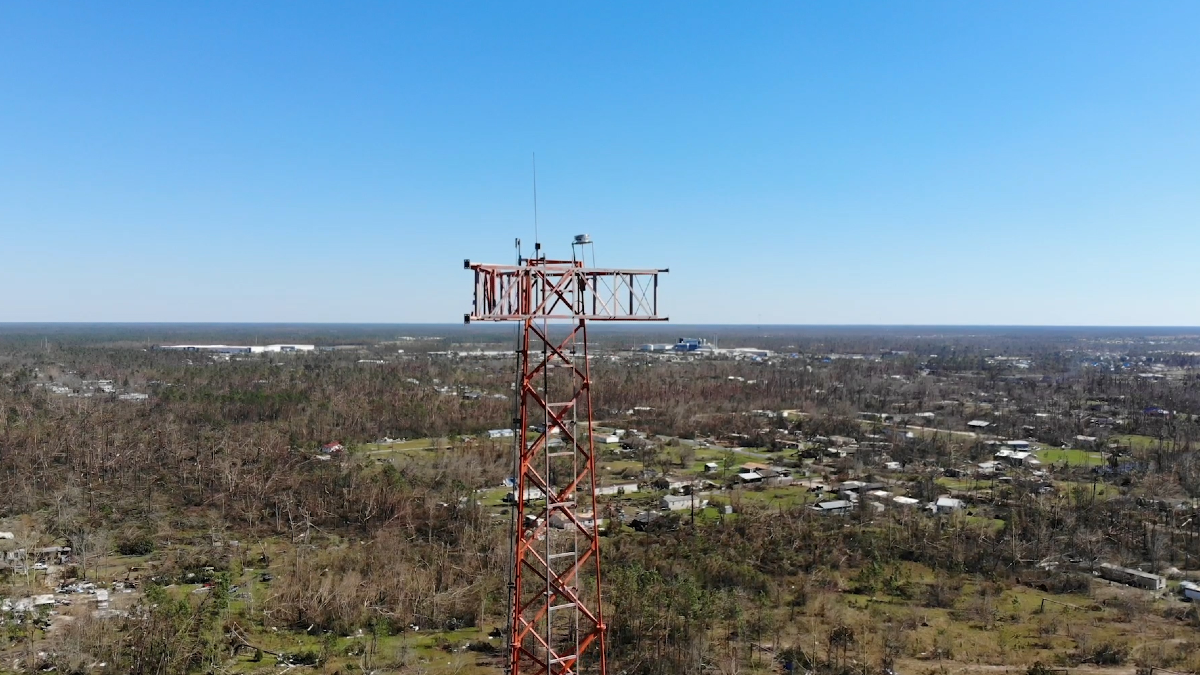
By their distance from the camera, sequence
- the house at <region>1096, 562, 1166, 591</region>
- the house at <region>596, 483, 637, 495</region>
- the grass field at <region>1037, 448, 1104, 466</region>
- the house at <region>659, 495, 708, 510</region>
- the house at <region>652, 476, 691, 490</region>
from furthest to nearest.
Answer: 1. the grass field at <region>1037, 448, 1104, 466</region>
2. the house at <region>652, 476, 691, 490</region>
3. the house at <region>596, 483, 637, 495</region>
4. the house at <region>659, 495, 708, 510</region>
5. the house at <region>1096, 562, 1166, 591</region>

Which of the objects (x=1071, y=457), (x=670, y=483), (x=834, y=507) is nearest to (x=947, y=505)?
(x=834, y=507)

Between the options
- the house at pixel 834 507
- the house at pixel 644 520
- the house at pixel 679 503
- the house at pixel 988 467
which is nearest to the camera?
the house at pixel 644 520

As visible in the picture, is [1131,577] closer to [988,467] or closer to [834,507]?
[834,507]

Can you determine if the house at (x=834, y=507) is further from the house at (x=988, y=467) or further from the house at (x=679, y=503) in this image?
the house at (x=988, y=467)

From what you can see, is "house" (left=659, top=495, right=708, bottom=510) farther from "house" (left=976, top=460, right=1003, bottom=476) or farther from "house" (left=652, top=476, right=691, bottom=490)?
"house" (left=976, top=460, right=1003, bottom=476)

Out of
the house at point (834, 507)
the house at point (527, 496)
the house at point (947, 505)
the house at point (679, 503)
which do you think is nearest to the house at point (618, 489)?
the house at point (679, 503)

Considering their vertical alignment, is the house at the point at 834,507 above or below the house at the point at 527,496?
below

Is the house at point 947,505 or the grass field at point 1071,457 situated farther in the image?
the grass field at point 1071,457

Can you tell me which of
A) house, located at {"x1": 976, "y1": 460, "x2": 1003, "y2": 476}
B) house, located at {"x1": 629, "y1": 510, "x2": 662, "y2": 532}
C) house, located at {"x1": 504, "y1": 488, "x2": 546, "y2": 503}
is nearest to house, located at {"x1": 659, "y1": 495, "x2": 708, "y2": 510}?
house, located at {"x1": 629, "y1": 510, "x2": 662, "y2": 532}
